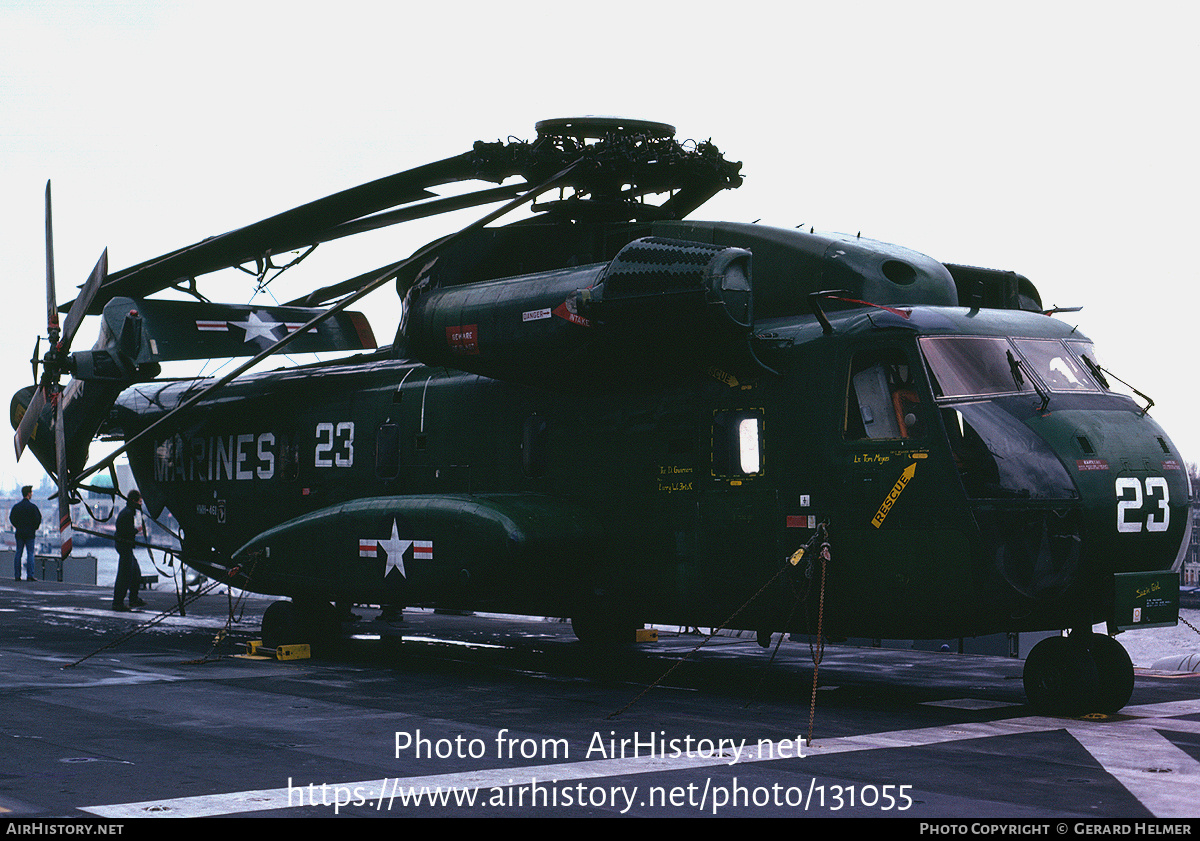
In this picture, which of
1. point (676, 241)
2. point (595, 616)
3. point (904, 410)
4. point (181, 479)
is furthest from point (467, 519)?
point (181, 479)

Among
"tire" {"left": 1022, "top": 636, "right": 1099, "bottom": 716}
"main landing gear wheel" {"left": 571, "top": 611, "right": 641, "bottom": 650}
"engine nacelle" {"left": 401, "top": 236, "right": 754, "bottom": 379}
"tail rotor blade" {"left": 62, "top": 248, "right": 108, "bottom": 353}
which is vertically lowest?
"main landing gear wheel" {"left": 571, "top": 611, "right": 641, "bottom": 650}

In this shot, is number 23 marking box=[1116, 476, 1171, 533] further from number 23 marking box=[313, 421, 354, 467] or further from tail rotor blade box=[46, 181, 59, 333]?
tail rotor blade box=[46, 181, 59, 333]

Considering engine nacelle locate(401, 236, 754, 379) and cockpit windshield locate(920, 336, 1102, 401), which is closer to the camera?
cockpit windshield locate(920, 336, 1102, 401)

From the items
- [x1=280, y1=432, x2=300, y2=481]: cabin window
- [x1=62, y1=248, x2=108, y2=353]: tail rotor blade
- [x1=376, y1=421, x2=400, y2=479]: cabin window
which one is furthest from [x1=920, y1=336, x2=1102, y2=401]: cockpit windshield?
[x1=62, y1=248, x2=108, y2=353]: tail rotor blade

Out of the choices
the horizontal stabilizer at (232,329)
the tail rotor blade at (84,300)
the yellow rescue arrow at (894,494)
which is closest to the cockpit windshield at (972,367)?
the yellow rescue arrow at (894,494)

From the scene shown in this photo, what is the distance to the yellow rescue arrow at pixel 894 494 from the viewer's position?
11.4m

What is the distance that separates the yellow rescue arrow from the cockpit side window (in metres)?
0.34

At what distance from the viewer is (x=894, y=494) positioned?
37.7 ft

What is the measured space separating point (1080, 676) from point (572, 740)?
4743 millimetres

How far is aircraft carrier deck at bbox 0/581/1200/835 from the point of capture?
7723mm

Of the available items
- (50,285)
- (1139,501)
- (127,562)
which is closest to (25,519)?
(127,562)

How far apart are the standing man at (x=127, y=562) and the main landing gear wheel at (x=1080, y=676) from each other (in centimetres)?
1601

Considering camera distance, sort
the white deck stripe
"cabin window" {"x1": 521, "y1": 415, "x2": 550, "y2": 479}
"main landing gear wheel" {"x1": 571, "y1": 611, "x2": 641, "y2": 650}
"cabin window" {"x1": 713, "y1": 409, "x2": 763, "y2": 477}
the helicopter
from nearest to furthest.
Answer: the white deck stripe < the helicopter < "cabin window" {"x1": 713, "y1": 409, "x2": 763, "y2": 477} < "cabin window" {"x1": 521, "y1": 415, "x2": 550, "y2": 479} < "main landing gear wheel" {"x1": 571, "y1": 611, "x2": 641, "y2": 650}

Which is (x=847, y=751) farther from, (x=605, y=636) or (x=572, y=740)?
(x=605, y=636)
